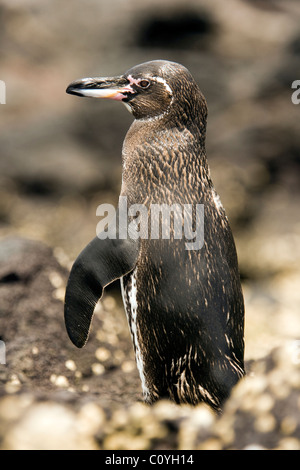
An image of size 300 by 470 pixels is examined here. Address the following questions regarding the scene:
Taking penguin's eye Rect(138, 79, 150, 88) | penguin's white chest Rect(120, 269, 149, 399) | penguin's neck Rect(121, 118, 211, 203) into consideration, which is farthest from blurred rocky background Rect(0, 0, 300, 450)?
penguin's eye Rect(138, 79, 150, 88)

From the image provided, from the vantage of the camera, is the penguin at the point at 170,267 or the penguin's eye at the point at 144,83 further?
the penguin's eye at the point at 144,83

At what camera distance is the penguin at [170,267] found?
61.5 inches

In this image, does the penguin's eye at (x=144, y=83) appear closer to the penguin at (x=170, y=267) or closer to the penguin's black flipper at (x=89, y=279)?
the penguin at (x=170, y=267)

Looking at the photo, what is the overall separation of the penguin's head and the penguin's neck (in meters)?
0.05

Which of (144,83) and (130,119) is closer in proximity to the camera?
(144,83)

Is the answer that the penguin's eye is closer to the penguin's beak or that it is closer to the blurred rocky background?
the penguin's beak

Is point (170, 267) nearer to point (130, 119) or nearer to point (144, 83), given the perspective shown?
point (144, 83)

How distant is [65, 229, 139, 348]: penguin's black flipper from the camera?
1.57m

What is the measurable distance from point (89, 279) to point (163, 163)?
0.41 metres

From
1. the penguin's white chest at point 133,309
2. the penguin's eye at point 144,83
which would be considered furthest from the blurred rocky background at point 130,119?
the penguin's eye at point 144,83

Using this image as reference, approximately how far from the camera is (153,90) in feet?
5.49

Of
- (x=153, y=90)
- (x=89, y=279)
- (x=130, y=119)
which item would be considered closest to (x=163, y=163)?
(x=153, y=90)

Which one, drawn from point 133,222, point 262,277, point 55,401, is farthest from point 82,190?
point 55,401

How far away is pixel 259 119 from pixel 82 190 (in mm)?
1197
